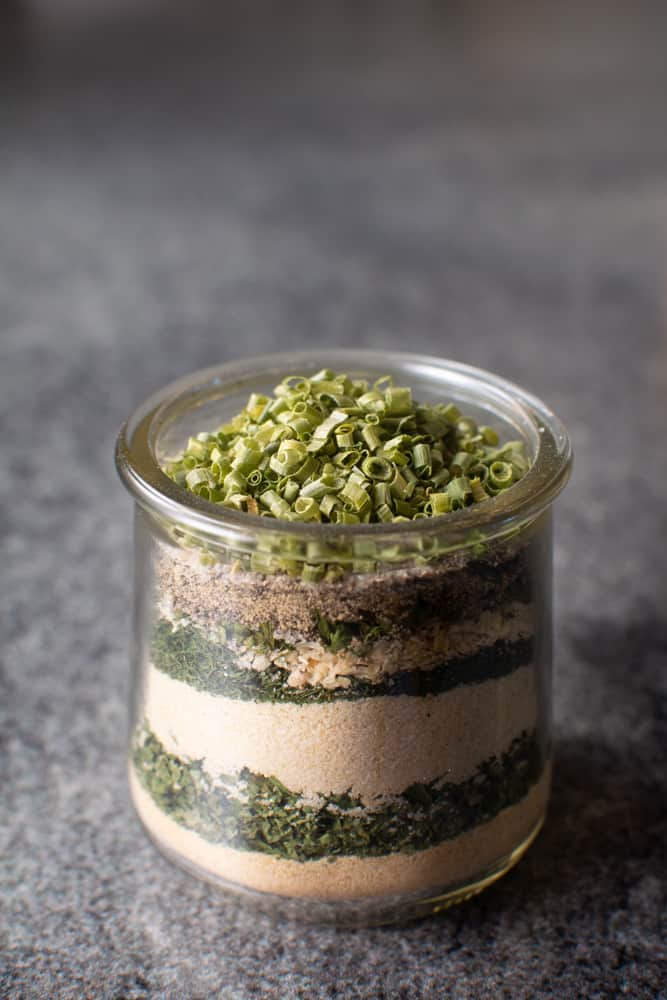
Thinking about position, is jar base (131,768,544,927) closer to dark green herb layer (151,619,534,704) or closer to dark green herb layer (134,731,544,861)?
dark green herb layer (134,731,544,861)

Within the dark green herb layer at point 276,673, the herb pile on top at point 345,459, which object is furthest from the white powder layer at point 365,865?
the herb pile on top at point 345,459

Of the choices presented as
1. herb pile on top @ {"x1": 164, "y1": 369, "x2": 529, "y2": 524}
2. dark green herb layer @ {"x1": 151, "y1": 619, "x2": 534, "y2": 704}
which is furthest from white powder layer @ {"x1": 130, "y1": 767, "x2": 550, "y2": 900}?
herb pile on top @ {"x1": 164, "y1": 369, "x2": 529, "y2": 524}

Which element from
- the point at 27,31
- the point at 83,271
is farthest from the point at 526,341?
the point at 27,31

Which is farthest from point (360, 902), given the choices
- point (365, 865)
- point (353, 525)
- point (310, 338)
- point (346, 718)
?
point (310, 338)

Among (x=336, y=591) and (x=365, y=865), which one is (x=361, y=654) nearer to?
(x=336, y=591)

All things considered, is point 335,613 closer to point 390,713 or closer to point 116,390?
point 390,713

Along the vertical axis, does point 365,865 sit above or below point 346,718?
below
